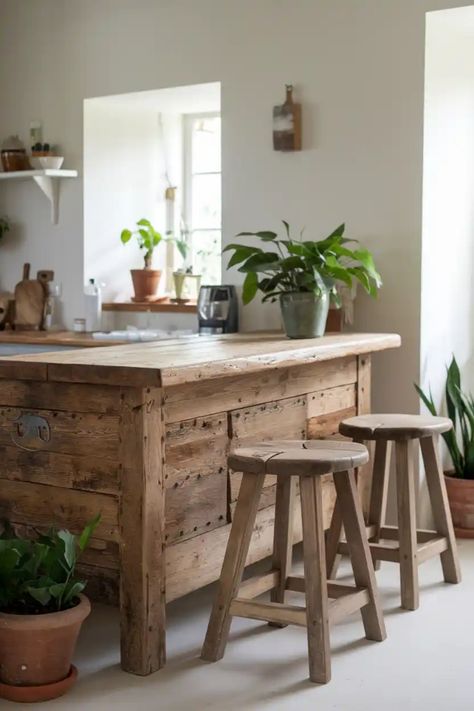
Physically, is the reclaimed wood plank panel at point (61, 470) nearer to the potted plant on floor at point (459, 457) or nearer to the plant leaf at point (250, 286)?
the plant leaf at point (250, 286)

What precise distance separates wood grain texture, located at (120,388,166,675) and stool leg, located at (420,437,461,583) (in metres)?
1.19

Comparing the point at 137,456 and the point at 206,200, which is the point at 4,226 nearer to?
Result: the point at 206,200

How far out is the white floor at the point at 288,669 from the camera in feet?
9.07

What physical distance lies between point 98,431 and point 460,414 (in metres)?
2.13

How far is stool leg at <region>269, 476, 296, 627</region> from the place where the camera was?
3.31 m

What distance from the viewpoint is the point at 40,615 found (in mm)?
2742

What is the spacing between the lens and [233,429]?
3369mm

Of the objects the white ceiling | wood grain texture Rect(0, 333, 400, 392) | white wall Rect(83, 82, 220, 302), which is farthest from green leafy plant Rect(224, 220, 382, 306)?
white wall Rect(83, 82, 220, 302)

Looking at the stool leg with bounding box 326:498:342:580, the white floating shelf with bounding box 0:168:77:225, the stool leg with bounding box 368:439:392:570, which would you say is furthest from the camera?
the white floating shelf with bounding box 0:168:77:225

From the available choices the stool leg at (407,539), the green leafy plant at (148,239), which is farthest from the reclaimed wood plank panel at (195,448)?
the green leafy plant at (148,239)

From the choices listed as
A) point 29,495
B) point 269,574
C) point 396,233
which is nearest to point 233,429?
point 269,574

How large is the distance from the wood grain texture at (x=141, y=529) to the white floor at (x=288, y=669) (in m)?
0.10

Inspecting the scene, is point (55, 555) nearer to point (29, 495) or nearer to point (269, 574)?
point (29, 495)

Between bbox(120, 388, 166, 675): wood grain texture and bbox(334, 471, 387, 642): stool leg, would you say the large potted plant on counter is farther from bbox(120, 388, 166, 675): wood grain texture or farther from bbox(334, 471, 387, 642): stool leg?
bbox(334, 471, 387, 642): stool leg
